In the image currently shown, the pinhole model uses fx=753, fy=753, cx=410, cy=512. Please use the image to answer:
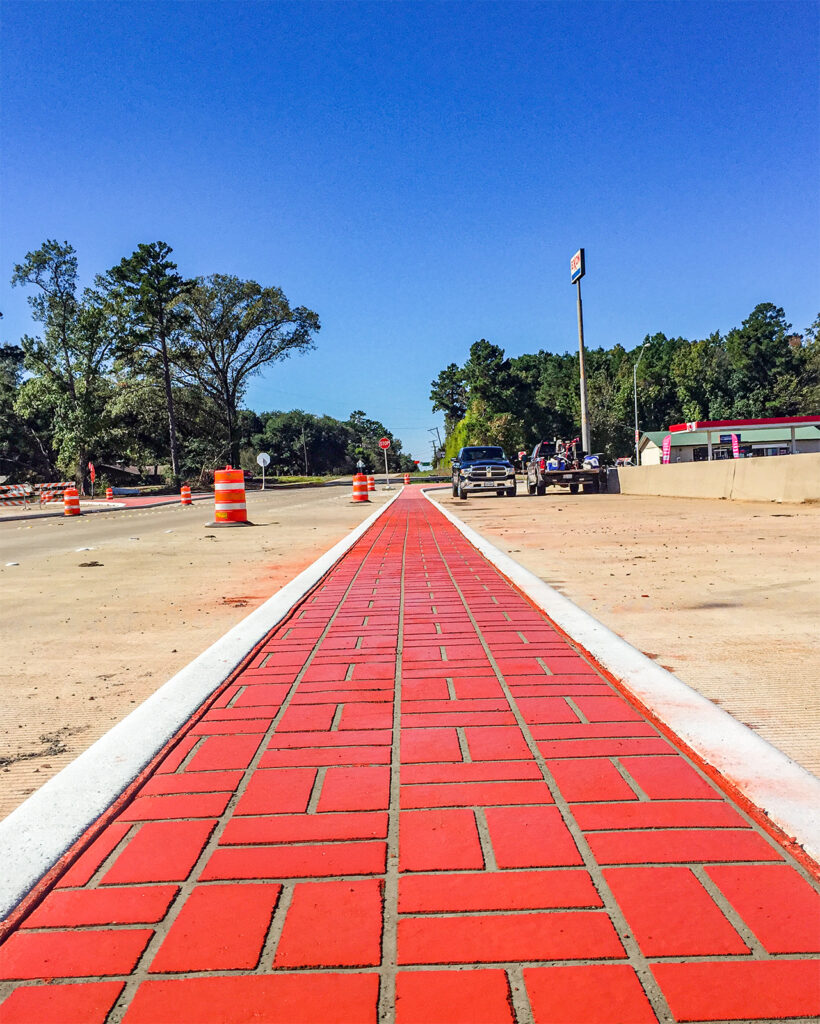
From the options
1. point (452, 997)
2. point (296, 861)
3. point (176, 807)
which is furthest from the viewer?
point (176, 807)

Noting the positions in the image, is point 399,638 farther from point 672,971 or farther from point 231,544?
point 231,544

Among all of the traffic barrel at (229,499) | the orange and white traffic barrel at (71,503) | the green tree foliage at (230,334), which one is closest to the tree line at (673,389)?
the green tree foliage at (230,334)

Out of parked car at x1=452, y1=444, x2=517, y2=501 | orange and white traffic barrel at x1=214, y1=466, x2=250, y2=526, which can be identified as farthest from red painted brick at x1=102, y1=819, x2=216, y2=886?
parked car at x1=452, y1=444, x2=517, y2=501

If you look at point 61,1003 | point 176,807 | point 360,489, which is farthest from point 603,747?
point 360,489

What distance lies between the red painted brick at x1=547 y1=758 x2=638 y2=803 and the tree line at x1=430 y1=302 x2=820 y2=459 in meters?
74.6

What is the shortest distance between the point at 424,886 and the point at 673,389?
9998cm

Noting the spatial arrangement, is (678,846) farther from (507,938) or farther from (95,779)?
(95,779)

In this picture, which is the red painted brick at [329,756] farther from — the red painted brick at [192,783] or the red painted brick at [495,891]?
the red painted brick at [495,891]

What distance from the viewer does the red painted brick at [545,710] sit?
10.6 feet

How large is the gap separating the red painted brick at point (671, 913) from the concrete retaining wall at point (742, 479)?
15.1 metres

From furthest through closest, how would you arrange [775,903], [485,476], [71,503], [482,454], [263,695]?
[482,454] → [485,476] → [71,503] → [263,695] → [775,903]

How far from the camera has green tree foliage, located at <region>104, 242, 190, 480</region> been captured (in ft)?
153

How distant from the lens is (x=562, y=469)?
2623cm

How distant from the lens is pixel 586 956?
173 centimetres
